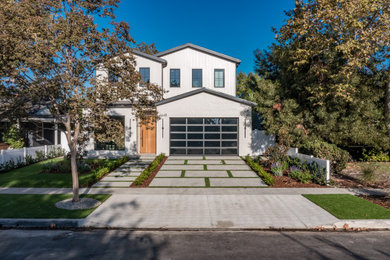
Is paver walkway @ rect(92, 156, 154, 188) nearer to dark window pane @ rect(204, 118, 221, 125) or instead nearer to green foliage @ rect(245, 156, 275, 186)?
dark window pane @ rect(204, 118, 221, 125)

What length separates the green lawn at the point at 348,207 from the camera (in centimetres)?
696

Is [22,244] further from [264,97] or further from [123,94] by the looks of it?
[264,97]

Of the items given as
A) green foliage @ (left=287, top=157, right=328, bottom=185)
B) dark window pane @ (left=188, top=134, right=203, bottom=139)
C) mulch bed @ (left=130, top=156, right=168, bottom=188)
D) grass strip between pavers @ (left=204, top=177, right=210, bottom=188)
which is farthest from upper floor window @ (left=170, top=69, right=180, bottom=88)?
green foliage @ (left=287, top=157, right=328, bottom=185)

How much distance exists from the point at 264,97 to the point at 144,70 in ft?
31.1

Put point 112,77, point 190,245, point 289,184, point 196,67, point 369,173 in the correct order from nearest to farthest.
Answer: point 190,245
point 112,77
point 369,173
point 289,184
point 196,67

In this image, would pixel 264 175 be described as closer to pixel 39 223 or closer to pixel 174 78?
pixel 39 223

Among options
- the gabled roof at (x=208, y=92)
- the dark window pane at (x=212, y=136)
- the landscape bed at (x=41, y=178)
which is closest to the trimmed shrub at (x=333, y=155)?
the gabled roof at (x=208, y=92)

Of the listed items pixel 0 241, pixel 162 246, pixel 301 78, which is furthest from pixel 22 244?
pixel 301 78

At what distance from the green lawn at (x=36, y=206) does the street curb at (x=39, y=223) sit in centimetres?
28

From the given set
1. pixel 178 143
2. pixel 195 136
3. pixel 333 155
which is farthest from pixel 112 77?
pixel 195 136

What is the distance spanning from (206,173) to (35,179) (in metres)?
7.90

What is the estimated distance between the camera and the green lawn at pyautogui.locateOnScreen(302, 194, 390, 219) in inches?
274

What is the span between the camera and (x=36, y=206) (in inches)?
301

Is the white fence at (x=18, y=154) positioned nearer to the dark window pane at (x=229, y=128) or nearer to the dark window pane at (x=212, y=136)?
the dark window pane at (x=212, y=136)
